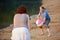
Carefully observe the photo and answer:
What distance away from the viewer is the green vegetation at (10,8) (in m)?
12.4

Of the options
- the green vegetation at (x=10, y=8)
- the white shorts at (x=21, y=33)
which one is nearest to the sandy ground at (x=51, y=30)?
the green vegetation at (x=10, y=8)

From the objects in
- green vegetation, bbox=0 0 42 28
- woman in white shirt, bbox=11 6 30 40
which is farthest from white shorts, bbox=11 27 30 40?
green vegetation, bbox=0 0 42 28

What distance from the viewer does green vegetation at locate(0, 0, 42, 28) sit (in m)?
Result: 12.4

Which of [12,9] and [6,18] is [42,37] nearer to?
[6,18]

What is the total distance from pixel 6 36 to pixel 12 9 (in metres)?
5.68

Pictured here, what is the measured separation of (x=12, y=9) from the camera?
46.9 feet

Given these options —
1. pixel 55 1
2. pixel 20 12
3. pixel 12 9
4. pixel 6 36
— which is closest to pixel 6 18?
pixel 12 9

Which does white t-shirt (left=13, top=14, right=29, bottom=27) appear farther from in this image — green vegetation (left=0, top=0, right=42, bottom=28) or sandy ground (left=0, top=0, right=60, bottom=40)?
green vegetation (left=0, top=0, right=42, bottom=28)

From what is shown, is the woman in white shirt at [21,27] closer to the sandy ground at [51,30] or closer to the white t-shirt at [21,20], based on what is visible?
the white t-shirt at [21,20]

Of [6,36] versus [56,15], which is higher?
[56,15]

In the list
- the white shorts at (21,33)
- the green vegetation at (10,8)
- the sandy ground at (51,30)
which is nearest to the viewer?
the white shorts at (21,33)

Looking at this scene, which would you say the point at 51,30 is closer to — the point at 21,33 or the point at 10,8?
the point at 21,33

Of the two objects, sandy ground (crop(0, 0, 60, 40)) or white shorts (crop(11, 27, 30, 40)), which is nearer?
white shorts (crop(11, 27, 30, 40))

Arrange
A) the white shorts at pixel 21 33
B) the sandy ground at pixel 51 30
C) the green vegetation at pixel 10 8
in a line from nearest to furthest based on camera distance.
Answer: the white shorts at pixel 21 33, the sandy ground at pixel 51 30, the green vegetation at pixel 10 8
